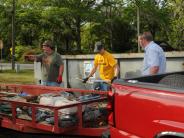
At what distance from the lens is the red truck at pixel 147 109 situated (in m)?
4.52

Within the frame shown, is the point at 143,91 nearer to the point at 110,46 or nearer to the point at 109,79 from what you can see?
the point at 109,79

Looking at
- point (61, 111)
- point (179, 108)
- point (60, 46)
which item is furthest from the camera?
point (60, 46)

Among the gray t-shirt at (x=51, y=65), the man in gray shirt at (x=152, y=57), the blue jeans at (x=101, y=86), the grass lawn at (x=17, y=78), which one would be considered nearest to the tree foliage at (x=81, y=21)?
the grass lawn at (x=17, y=78)

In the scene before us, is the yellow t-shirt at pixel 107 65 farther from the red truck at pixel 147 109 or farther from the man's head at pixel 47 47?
the red truck at pixel 147 109

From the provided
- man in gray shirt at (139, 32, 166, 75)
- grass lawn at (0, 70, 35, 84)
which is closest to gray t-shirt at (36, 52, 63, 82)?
man in gray shirt at (139, 32, 166, 75)

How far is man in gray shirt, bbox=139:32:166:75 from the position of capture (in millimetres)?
7445

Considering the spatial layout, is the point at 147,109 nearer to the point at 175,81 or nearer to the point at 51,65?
the point at 175,81

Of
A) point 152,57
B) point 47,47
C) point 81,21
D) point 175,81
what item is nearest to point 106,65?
point 47,47

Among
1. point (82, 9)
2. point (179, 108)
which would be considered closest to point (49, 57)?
point (179, 108)

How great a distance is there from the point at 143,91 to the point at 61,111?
1.94 meters

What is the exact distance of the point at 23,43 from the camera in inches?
2394

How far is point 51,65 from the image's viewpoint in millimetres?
9969

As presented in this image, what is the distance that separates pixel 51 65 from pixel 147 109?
5344 mm

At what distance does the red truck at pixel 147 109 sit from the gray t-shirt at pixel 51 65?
464cm
